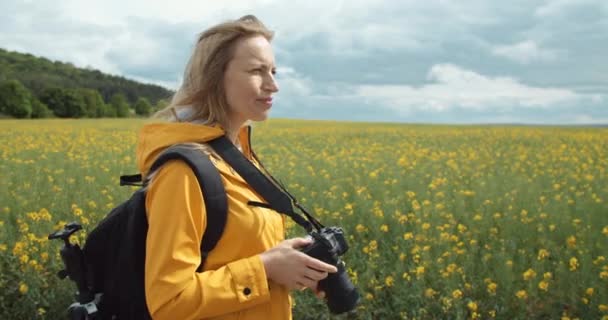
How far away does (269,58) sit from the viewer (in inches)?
73.2

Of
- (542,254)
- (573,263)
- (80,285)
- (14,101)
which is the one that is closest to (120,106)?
(14,101)

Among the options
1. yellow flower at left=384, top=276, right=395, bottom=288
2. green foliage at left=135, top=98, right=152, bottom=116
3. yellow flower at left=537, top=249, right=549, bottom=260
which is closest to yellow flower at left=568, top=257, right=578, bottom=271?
yellow flower at left=537, top=249, right=549, bottom=260

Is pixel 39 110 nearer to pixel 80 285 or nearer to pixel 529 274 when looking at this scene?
pixel 529 274

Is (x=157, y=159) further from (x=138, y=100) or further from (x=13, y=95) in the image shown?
(x=138, y=100)

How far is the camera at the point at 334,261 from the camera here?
1737 millimetres

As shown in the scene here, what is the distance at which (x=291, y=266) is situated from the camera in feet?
5.53

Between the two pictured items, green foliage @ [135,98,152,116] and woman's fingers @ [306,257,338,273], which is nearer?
woman's fingers @ [306,257,338,273]

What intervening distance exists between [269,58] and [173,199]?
1.77 ft

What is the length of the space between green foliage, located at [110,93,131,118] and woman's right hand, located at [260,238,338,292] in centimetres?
7285

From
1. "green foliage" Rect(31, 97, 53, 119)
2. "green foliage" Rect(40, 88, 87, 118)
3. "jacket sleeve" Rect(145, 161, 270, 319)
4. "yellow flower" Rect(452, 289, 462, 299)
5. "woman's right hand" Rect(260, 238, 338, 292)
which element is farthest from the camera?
"green foliage" Rect(40, 88, 87, 118)

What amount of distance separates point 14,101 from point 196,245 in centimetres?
7095

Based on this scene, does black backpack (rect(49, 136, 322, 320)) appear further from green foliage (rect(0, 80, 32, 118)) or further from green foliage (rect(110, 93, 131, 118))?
green foliage (rect(110, 93, 131, 118))

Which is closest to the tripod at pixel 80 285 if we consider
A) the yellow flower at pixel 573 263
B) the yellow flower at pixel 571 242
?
the yellow flower at pixel 573 263

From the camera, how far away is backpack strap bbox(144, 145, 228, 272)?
1.57 m
